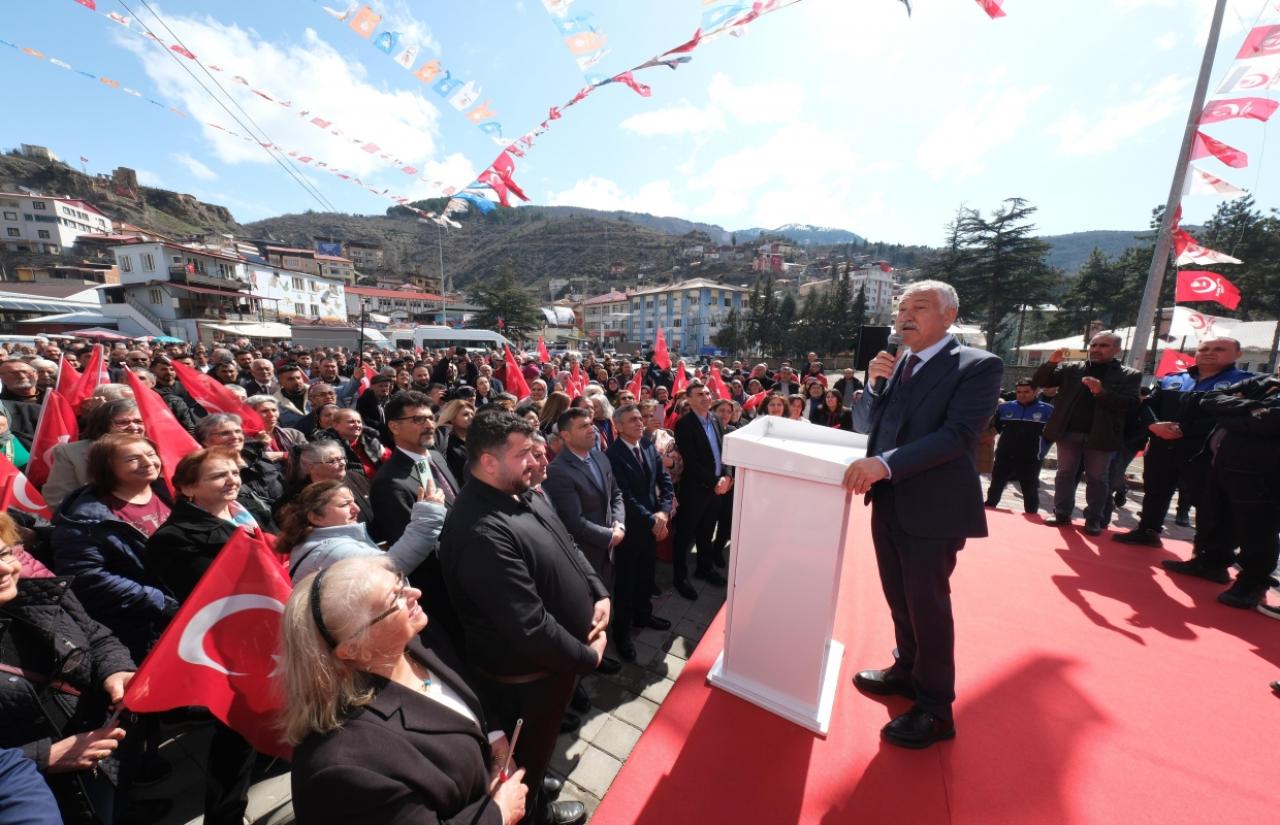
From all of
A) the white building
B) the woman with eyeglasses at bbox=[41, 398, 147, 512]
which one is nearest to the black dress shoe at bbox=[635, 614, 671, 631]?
the woman with eyeglasses at bbox=[41, 398, 147, 512]

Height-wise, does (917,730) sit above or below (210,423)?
below

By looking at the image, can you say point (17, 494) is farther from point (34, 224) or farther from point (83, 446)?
point (34, 224)

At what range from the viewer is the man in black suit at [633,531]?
11.5ft

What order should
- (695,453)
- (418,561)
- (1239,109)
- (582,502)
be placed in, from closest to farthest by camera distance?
1. (418,561)
2. (582,502)
3. (695,453)
4. (1239,109)

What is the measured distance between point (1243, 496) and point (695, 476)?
3858 mm

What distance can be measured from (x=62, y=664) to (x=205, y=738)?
1428 mm

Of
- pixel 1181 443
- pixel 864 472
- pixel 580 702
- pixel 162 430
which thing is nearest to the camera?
pixel 864 472

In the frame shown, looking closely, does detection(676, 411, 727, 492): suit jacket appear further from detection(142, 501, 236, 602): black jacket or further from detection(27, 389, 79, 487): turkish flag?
detection(27, 389, 79, 487): turkish flag

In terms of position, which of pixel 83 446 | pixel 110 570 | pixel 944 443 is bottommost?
pixel 110 570

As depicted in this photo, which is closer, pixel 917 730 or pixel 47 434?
pixel 917 730

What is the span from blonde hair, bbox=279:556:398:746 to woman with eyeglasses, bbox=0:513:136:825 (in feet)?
3.70

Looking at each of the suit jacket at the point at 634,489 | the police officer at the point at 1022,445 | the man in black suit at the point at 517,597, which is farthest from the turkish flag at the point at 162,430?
the police officer at the point at 1022,445

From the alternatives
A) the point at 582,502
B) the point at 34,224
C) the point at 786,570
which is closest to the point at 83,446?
the point at 582,502

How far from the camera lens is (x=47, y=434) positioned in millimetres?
3871
